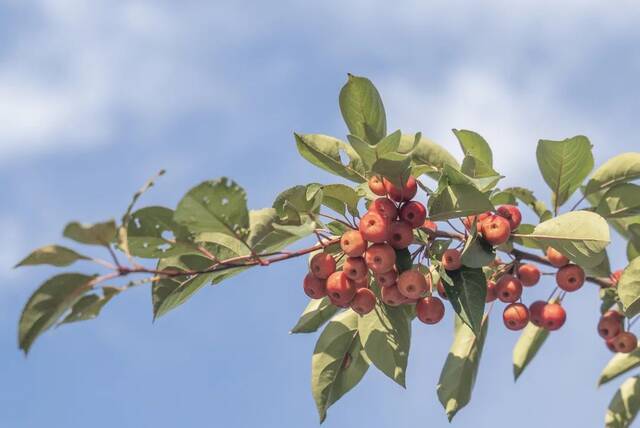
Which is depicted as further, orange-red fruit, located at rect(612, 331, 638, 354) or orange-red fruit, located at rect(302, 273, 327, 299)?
orange-red fruit, located at rect(612, 331, 638, 354)

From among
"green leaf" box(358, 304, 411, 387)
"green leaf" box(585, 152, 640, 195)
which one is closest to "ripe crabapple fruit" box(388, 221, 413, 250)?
"green leaf" box(358, 304, 411, 387)

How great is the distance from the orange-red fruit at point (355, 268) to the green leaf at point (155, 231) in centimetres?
65

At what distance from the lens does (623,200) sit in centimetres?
416

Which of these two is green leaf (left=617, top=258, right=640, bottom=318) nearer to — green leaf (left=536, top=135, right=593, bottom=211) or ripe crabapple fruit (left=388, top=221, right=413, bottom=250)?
green leaf (left=536, top=135, right=593, bottom=211)

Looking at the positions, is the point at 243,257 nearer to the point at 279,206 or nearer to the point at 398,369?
the point at 279,206

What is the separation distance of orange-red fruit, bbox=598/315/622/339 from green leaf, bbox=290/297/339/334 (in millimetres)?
1550

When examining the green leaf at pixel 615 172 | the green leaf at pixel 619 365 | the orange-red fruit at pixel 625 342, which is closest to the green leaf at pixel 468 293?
the green leaf at pixel 615 172

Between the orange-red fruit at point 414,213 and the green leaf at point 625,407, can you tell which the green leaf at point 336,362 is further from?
the green leaf at point 625,407

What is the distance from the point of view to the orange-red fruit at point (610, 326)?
183 inches

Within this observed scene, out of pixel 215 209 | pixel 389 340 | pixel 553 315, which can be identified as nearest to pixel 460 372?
pixel 553 315

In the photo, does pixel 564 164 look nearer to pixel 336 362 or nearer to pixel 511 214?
pixel 511 214

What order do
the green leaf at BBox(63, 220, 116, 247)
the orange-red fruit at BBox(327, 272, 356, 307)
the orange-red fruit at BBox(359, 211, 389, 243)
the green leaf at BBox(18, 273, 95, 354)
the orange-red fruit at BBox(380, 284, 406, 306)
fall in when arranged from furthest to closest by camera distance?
the orange-red fruit at BBox(380, 284, 406, 306) < the orange-red fruit at BBox(327, 272, 356, 307) < the orange-red fruit at BBox(359, 211, 389, 243) < the green leaf at BBox(18, 273, 95, 354) < the green leaf at BBox(63, 220, 116, 247)

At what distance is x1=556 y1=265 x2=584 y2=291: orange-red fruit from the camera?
4.20 metres

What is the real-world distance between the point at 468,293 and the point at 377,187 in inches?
22.6
